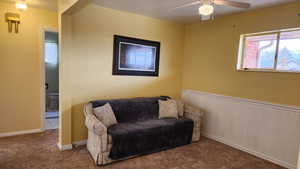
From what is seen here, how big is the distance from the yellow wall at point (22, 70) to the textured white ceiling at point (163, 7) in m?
1.45

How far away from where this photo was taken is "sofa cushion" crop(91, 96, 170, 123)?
10.6 feet

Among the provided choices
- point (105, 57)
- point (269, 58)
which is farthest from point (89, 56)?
point (269, 58)

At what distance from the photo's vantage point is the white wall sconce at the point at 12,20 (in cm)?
322

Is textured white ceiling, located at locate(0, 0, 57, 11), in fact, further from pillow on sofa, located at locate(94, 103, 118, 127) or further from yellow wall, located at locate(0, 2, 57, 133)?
pillow on sofa, located at locate(94, 103, 118, 127)

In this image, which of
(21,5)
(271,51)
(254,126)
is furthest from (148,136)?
(21,5)

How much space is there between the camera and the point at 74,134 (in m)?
3.18

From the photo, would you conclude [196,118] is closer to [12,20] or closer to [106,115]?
[106,115]

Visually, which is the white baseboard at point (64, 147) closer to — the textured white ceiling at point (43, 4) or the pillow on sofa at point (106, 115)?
the pillow on sofa at point (106, 115)

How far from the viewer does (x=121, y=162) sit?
106 inches

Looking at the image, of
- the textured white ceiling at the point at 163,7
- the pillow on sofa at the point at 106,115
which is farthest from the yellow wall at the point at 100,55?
the pillow on sofa at the point at 106,115

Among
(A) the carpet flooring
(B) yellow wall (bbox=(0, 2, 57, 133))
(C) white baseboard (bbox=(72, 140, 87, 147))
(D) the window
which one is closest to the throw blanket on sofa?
(A) the carpet flooring

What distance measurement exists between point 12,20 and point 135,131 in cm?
297

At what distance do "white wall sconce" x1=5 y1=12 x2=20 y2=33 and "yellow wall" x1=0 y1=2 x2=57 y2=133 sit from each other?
6 cm

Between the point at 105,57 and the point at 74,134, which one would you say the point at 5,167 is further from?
the point at 105,57
